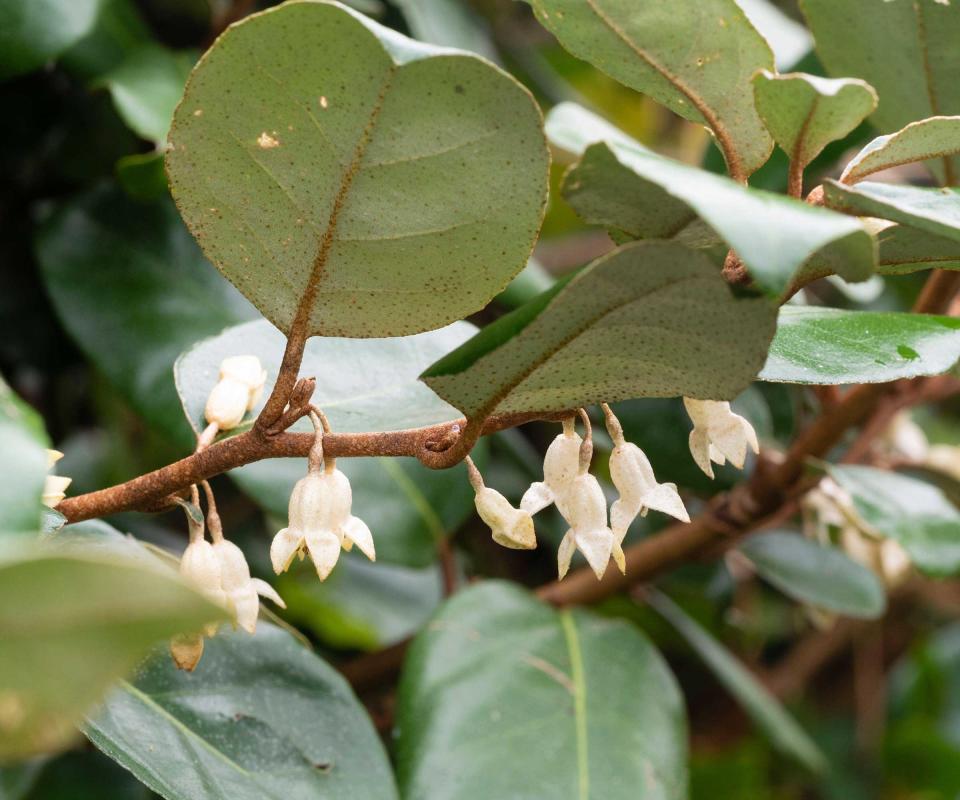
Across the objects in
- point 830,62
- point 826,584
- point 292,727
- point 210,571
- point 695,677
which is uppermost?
point 830,62

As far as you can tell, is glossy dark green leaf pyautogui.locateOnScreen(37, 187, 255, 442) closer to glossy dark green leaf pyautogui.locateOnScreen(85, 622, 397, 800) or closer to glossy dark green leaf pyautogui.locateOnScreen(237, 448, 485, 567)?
glossy dark green leaf pyautogui.locateOnScreen(237, 448, 485, 567)

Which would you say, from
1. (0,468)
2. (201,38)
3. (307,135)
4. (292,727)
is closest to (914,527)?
(292,727)

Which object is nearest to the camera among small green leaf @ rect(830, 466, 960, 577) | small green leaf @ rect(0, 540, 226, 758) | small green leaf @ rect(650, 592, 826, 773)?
small green leaf @ rect(0, 540, 226, 758)

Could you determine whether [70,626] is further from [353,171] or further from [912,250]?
[912,250]

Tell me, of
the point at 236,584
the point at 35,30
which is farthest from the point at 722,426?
the point at 35,30

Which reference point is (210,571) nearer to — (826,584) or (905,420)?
(826,584)

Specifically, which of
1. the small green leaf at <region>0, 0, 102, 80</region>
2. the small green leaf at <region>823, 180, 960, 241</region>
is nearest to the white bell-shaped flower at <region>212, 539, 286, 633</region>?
the small green leaf at <region>823, 180, 960, 241</region>
